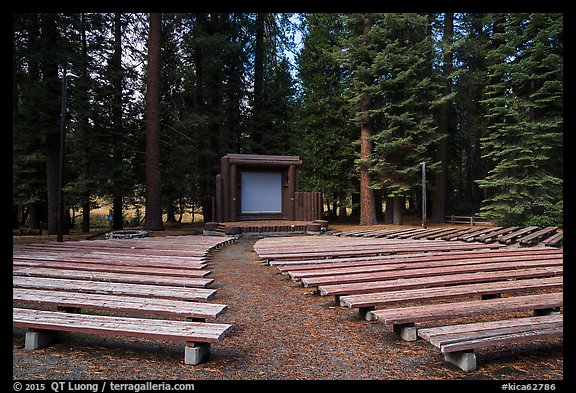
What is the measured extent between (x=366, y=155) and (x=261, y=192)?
24.4 ft

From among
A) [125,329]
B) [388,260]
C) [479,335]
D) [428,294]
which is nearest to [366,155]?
[388,260]

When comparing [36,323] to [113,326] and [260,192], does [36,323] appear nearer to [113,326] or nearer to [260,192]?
[113,326]

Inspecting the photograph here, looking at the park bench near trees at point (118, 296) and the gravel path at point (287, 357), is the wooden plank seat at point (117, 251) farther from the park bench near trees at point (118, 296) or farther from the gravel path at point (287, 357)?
the gravel path at point (287, 357)

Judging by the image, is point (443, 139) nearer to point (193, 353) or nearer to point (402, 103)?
point (402, 103)

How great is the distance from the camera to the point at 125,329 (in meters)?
3.27

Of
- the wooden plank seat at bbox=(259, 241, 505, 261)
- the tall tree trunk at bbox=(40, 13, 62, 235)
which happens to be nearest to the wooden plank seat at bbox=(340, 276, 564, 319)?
the wooden plank seat at bbox=(259, 241, 505, 261)

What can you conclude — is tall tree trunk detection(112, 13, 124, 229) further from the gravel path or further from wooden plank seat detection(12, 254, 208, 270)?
the gravel path

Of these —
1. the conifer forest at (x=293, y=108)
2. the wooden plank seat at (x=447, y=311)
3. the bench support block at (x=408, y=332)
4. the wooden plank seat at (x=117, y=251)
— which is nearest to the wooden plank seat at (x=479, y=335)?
the wooden plank seat at (x=447, y=311)

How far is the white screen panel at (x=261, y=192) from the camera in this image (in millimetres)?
19484

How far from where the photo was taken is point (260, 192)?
64.8 feet

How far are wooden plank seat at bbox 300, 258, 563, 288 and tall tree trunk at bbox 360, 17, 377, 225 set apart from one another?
15.9m
